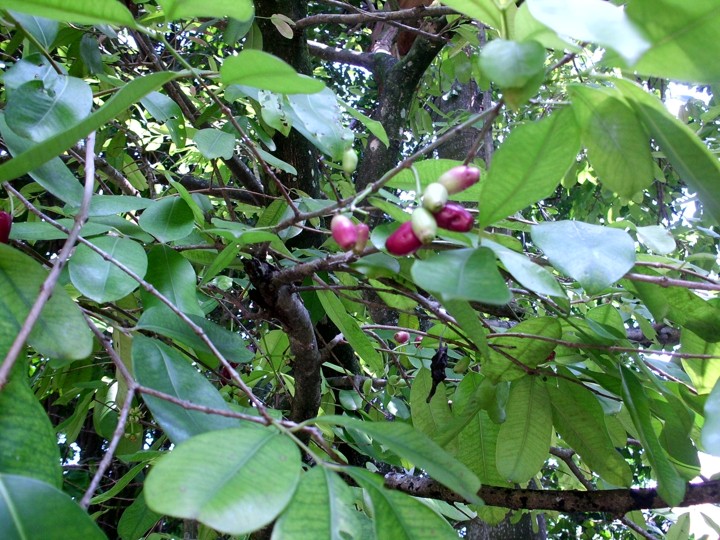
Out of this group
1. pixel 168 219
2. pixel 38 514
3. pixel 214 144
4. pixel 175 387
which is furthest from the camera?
pixel 214 144

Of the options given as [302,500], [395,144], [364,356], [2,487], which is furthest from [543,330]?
[395,144]

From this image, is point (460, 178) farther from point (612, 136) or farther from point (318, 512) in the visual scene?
point (318, 512)

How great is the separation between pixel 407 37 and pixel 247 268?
220cm

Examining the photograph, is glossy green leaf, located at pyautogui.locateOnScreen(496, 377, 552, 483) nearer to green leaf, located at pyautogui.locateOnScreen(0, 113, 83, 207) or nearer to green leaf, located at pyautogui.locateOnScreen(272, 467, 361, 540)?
green leaf, located at pyautogui.locateOnScreen(272, 467, 361, 540)

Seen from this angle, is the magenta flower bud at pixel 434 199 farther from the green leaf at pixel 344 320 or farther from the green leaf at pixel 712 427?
the green leaf at pixel 344 320

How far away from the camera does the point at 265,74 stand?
0.53 meters

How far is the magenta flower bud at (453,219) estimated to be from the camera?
0.50 m

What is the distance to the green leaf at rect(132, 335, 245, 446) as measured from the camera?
1.71 feet

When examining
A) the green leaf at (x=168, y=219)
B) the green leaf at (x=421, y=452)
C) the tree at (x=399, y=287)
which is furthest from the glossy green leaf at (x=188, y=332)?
Answer: the green leaf at (x=421, y=452)

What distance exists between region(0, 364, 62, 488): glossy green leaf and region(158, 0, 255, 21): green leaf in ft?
1.06

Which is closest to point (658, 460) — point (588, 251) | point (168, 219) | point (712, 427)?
point (712, 427)

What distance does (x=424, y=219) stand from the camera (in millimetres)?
466

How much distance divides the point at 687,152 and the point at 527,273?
151 mm

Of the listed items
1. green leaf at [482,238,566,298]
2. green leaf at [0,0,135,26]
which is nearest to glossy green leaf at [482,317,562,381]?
green leaf at [482,238,566,298]
